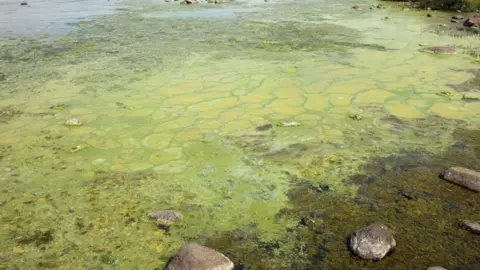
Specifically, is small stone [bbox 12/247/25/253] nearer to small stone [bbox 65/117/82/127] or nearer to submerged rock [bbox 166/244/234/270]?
submerged rock [bbox 166/244/234/270]

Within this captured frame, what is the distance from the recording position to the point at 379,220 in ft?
8.32

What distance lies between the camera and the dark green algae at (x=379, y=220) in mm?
2207

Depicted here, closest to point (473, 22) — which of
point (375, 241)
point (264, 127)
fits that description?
point (264, 127)

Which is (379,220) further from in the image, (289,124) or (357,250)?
(289,124)

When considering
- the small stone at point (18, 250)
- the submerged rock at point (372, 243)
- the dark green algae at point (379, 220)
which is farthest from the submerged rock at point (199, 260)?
the small stone at point (18, 250)

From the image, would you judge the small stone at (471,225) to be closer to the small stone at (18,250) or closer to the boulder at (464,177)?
the boulder at (464,177)

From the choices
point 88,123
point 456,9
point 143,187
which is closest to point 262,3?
point 456,9

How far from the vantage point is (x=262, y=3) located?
50.0 feet

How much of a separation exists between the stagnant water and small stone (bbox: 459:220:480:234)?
0.16 feet

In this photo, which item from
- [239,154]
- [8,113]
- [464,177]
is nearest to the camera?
[464,177]

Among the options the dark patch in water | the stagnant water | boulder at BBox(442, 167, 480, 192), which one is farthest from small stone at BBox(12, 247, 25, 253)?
the dark patch in water

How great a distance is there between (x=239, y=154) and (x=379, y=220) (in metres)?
1.40

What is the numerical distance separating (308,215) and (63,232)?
5.38 ft

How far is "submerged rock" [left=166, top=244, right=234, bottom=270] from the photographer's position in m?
2.07
